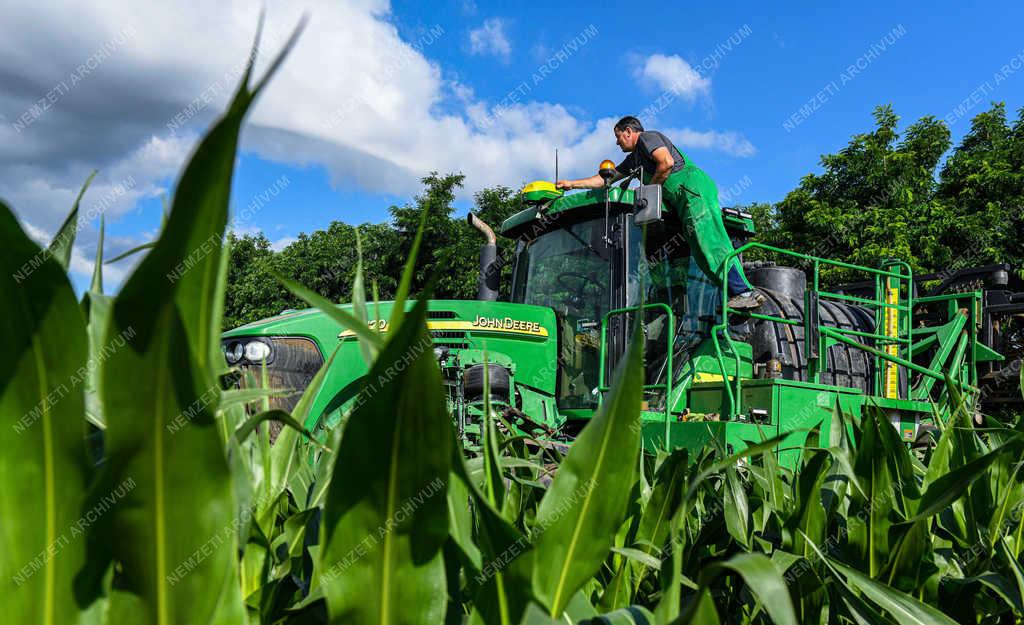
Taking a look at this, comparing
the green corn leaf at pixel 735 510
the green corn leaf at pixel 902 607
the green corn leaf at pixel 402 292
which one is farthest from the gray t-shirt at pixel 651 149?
the green corn leaf at pixel 402 292

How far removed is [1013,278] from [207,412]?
37.0 ft

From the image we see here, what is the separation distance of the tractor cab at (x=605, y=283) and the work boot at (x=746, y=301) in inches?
15.2

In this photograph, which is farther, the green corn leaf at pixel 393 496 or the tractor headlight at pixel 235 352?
the tractor headlight at pixel 235 352

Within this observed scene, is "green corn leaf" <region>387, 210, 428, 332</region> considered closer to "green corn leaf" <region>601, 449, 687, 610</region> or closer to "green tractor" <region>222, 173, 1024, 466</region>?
"green corn leaf" <region>601, 449, 687, 610</region>


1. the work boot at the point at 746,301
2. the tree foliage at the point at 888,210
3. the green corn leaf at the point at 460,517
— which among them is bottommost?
the green corn leaf at the point at 460,517

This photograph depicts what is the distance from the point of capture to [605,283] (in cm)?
600

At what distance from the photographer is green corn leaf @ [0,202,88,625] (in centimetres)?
41

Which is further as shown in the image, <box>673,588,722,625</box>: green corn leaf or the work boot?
the work boot

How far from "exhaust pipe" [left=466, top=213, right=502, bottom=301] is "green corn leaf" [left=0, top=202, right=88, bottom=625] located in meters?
5.96

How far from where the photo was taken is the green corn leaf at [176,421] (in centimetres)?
36

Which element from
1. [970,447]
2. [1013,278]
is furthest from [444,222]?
[970,447]

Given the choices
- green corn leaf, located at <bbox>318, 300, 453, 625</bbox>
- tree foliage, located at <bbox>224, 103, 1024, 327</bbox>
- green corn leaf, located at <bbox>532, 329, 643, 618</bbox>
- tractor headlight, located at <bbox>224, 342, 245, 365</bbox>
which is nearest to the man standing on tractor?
tractor headlight, located at <bbox>224, 342, 245, 365</bbox>

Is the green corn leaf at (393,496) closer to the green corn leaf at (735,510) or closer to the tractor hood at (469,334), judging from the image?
the green corn leaf at (735,510)

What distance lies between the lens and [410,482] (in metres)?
0.48
